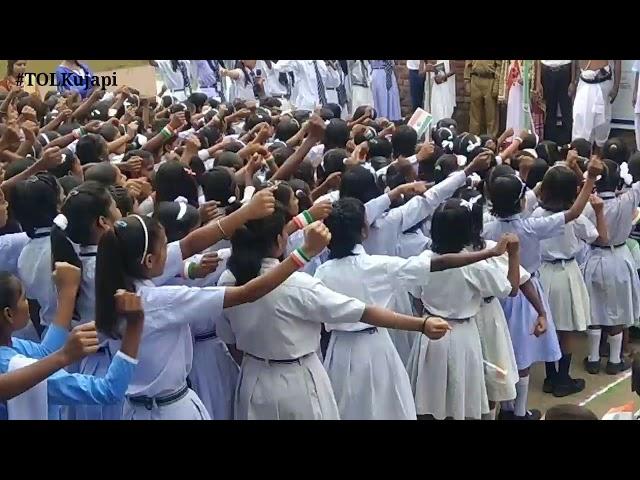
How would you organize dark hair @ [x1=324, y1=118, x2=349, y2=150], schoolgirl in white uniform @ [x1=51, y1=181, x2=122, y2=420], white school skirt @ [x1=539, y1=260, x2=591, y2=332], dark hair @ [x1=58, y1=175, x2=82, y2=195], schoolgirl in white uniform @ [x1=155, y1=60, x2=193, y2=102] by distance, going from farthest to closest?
1. schoolgirl in white uniform @ [x1=155, y1=60, x2=193, y2=102]
2. dark hair @ [x1=324, y1=118, x2=349, y2=150]
3. white school skirt @ [x1=539, y1=260, x2=591, y2=332]
4. dark hair @ [x1=58, y1=175, x2=82, y2=195]
5. schoolgirl in white uniform @ [x1=51, y1=181, x2=122, y2=420]

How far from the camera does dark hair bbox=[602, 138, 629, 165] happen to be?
13.6 feet

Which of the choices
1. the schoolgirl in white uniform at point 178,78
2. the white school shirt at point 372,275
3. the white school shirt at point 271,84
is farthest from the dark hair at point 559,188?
the schoolgirl in white uniform at point 178,78

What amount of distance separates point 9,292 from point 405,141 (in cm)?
280

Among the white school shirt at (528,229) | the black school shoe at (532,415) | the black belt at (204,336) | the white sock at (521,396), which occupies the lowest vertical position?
the black school shoe at (532,415)

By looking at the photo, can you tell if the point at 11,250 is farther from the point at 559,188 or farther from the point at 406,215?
the point at 559,188

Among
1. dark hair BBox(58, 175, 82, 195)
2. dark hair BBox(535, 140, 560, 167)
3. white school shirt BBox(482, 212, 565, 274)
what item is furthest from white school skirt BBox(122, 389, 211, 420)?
dark hair BBox(535, 140, 560, 167)

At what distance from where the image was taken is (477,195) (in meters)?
3.52

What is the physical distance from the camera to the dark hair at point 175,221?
2730mm

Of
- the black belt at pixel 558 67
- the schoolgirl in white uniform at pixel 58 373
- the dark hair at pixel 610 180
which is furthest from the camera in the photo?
the black belt at pixel 558 67

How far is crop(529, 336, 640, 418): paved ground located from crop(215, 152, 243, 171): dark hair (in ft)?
5.52

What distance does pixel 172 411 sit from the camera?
7.39 ft

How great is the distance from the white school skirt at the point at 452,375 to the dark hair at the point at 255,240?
0.85m

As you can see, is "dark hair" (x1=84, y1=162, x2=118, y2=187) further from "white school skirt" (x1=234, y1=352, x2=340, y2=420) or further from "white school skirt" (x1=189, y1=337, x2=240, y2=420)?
"white school skirt" (x1=234, y1=352, x2=340, y2=420)

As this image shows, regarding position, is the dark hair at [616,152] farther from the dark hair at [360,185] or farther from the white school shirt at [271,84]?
the white school shirt at [271,84]
